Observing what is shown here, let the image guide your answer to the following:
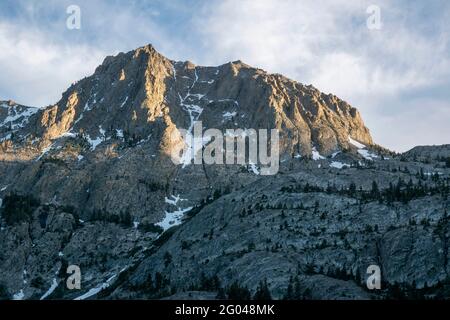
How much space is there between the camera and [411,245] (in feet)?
615
